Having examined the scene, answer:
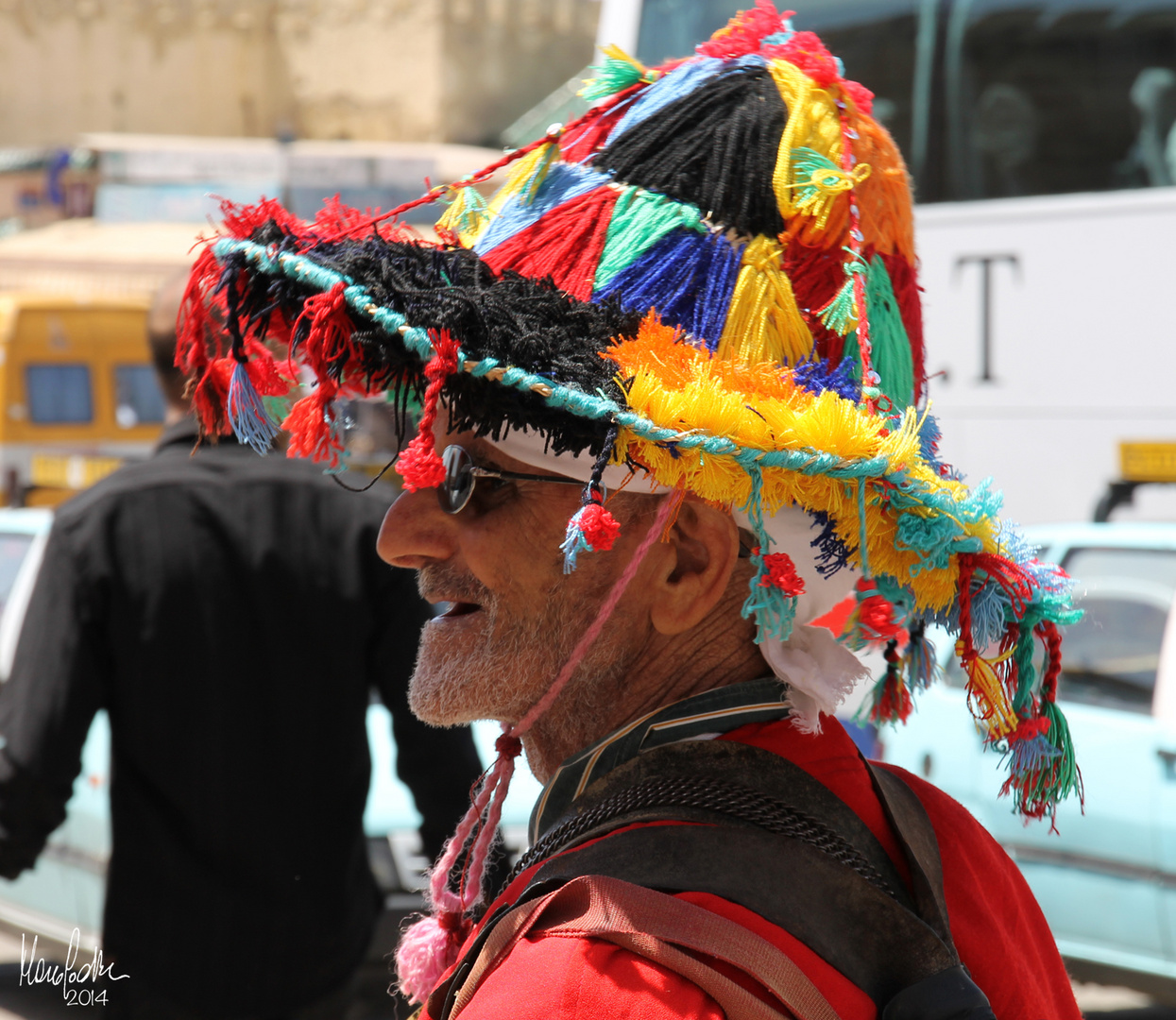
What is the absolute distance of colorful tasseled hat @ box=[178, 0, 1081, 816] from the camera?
132 centimetres

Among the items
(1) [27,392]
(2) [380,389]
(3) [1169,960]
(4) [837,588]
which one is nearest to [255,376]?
(2) [380,389]

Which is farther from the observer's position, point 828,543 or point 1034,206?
point 1034,206

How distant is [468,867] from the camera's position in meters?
1.66

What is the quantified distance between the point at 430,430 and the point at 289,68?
27.3 m

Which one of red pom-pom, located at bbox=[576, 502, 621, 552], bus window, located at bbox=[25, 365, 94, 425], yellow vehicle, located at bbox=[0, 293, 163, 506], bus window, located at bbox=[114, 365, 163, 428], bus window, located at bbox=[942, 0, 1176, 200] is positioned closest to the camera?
red pom-pom, located at bbox=[576, 502, 621, 552]

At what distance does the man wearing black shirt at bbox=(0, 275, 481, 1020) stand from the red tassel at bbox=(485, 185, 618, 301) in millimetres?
1246

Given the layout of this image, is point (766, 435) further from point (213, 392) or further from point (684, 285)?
point (213, 392)

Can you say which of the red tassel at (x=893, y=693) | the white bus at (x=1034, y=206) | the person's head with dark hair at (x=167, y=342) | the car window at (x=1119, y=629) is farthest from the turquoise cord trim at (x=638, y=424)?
the white bus at (x=1034, y=206)

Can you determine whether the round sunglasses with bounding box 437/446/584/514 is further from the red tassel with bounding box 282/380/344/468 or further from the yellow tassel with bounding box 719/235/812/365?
the yellow tassel with bounding box 719/235/812/365

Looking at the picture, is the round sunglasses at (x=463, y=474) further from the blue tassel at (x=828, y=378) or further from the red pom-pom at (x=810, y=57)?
the red pom-pom at (x=810, y=57)

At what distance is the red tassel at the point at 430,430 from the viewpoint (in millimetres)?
Result: 1308

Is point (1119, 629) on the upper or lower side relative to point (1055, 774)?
lower

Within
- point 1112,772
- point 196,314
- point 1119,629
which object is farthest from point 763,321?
point 1119,629

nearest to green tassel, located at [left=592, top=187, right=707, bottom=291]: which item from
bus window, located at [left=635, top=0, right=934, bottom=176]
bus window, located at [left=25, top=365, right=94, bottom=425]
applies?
bus window, located at [left=635, top=0, right=934, bottom=176]
